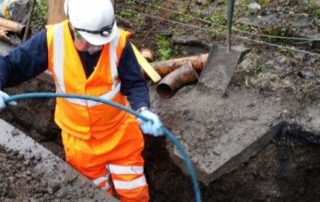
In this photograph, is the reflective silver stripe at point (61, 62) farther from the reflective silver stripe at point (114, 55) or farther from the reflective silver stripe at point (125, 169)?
the reflective silver stripe at point (125, 169)

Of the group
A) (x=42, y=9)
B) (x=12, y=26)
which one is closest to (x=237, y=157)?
(x=12, y=26)

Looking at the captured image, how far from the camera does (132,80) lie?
150 inches

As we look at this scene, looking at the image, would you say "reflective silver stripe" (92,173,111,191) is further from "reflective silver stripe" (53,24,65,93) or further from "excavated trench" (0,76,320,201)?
"reflective silver stripe" (53,24,65,93)

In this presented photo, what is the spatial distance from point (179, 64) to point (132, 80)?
1319 millimetres

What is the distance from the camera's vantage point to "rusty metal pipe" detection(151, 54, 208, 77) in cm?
504

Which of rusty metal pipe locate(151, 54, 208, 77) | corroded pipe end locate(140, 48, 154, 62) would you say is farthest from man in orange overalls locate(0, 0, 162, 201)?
corroded pipe end locate(140, 48, 154, 62)

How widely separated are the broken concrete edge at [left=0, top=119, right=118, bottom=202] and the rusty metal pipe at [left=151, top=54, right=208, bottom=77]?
179cm

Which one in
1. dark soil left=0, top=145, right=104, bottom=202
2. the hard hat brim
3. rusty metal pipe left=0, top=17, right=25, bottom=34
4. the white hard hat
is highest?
the white hard hat

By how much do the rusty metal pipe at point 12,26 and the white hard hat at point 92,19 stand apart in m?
2.73

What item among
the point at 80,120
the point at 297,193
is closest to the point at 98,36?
the point at 80,120

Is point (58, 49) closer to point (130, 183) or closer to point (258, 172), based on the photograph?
point (130, 183)

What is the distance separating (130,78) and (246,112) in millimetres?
1300

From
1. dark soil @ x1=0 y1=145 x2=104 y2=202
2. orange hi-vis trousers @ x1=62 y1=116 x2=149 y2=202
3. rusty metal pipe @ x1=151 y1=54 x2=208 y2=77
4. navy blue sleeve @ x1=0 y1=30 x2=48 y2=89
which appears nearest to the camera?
dark soil @ x1=0 y1=145 x2=104 y2=202

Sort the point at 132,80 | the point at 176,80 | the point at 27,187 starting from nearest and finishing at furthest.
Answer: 1. the point at 27,187
2. the point at 132,80
3. the point at 176,80
